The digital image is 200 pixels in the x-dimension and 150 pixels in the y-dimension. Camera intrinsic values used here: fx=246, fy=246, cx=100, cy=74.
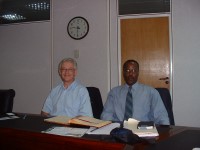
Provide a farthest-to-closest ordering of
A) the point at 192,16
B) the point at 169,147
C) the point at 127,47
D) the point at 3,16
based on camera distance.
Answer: the point at 3,16 < the point at 127,47 < the point at 192,16 < the point at 169,147

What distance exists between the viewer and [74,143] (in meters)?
1.23

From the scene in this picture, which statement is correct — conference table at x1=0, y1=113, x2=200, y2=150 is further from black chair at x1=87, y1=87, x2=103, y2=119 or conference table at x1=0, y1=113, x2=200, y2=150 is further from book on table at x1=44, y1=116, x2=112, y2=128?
black chair at x1=87, y1=87, x2=103, y2=119

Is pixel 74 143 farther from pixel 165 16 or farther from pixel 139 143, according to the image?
pixel 165 16

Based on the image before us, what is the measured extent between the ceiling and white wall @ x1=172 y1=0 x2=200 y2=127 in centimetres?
240

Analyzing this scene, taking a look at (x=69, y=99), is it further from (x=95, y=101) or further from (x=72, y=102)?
(x=95, y=101)

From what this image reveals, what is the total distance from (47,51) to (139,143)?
12.4ft

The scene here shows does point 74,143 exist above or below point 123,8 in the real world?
below

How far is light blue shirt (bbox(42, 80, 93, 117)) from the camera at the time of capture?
86.0 inches

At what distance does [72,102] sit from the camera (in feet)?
7.29

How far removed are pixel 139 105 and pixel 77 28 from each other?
2.54 metres

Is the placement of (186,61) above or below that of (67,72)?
above

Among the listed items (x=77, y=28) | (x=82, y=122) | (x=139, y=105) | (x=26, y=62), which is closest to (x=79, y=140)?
(x=82, y=122)

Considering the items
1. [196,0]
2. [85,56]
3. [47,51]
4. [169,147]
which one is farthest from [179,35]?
[169,147]

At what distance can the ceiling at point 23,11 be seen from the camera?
15.5 feet
